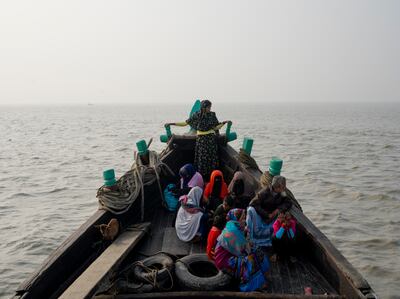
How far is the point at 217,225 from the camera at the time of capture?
3.96m

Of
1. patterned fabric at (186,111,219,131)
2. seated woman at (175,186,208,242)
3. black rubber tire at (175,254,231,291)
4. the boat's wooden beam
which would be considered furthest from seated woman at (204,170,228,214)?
the boat's wooden beam

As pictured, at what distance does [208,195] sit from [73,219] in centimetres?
591

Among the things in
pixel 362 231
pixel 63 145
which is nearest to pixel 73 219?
pixel 362 231

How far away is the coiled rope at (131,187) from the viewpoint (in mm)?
4848

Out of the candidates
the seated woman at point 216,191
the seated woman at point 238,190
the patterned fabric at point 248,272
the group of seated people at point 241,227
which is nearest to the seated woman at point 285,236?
the group of seated people at point 241,227

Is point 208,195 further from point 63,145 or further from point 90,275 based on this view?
point 63,145

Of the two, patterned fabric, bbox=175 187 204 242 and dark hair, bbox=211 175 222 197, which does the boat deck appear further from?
dark hair, bbox=211 175 222 197

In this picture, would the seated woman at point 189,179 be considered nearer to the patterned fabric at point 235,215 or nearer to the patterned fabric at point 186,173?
the patterned fabric at point 186,173

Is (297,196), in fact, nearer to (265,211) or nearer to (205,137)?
(205,137)

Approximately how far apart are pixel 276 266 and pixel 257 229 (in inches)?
19.6

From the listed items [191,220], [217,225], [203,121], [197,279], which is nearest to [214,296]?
[197,279]

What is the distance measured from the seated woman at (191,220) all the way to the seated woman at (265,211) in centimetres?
68

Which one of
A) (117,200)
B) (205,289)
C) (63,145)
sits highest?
(117,200)

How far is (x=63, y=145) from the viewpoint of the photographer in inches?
1035
